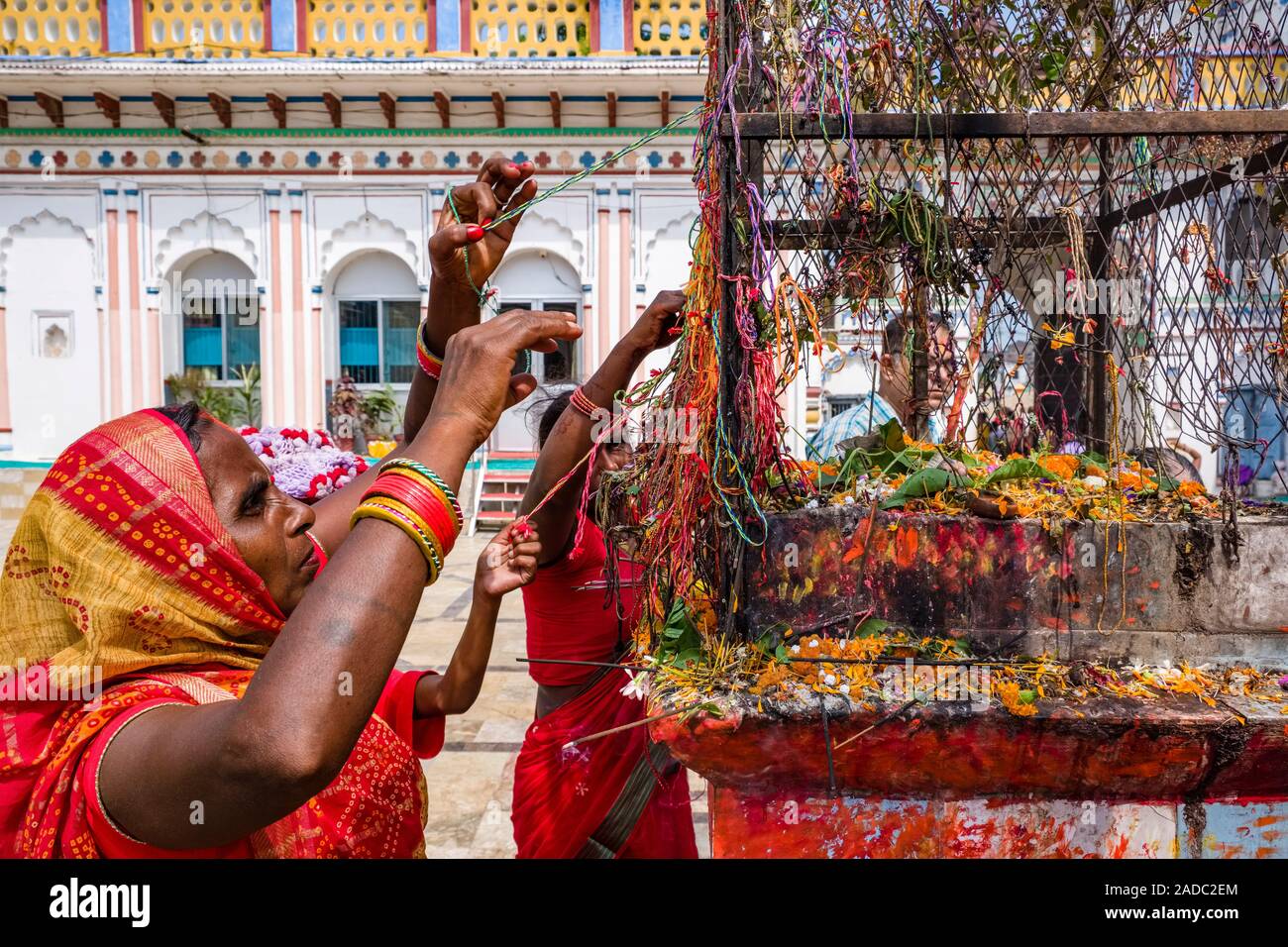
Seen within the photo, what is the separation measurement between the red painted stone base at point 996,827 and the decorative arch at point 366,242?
37.6ft

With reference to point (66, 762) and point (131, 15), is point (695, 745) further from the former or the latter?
point (131, 15)

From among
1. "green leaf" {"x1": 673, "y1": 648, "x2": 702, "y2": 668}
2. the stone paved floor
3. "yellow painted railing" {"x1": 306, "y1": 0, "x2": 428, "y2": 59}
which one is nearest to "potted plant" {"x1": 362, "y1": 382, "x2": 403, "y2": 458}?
"yellow painted railing" {"x1": 306, "y1": 0, "x2": 428, "y2": 59}

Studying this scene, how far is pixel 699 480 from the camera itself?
1827mm

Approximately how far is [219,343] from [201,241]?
1.45 meters

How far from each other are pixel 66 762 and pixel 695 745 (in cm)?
102

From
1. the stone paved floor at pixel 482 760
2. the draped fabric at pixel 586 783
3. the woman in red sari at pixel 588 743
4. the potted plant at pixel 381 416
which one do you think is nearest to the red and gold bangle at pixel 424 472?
the woman in red sari at pixel 588 743

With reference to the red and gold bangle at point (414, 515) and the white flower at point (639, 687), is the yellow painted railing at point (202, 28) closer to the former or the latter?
the white flower at point (639, 687)

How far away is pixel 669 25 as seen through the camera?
453 inches

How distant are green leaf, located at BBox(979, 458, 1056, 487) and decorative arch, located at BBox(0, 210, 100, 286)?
1347cm

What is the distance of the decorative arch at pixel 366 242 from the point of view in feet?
39.7

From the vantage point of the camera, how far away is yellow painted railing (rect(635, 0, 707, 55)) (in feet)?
37.8

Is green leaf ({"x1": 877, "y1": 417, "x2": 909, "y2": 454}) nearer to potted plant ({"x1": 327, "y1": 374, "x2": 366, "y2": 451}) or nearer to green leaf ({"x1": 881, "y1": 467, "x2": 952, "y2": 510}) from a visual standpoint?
green leaf ({"x1": 881, "y1": 467, "x2": 952, "y2": 510})

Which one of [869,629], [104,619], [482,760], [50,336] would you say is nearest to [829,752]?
[869,629]

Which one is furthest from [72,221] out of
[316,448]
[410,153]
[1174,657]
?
[1174,657]
